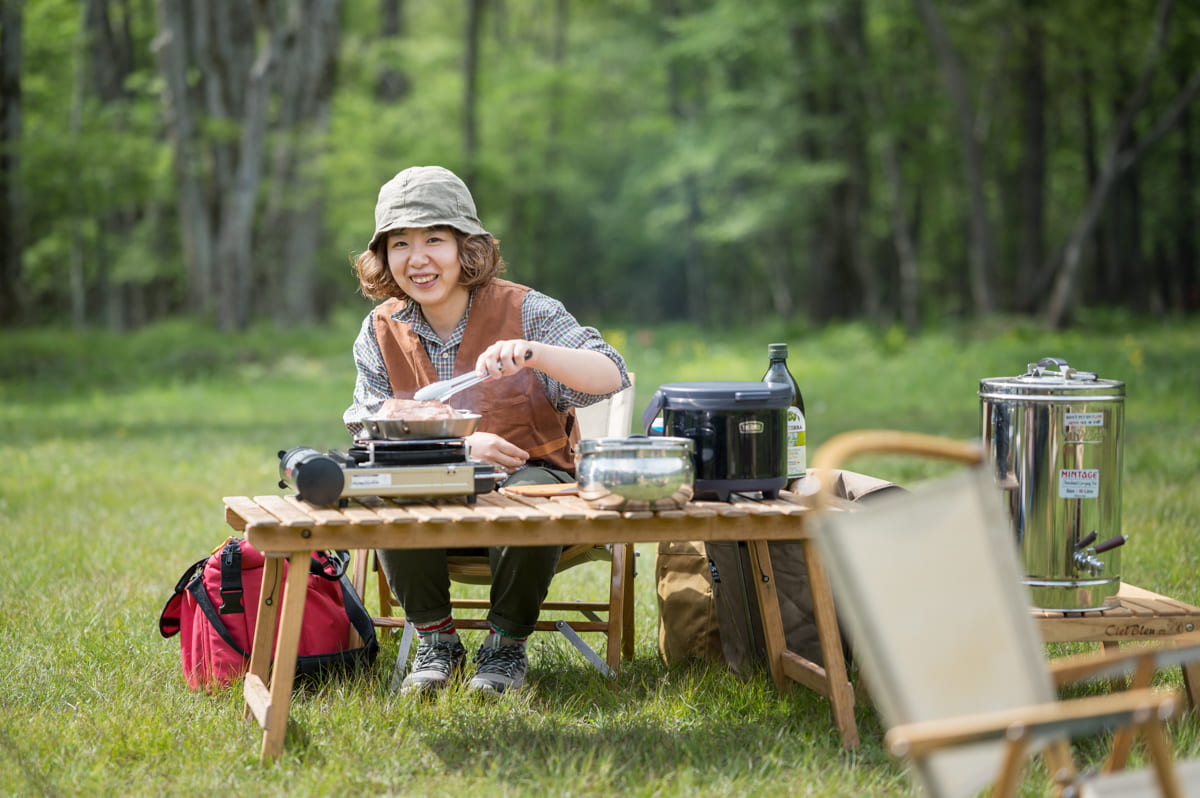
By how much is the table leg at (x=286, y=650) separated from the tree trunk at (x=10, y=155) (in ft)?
53.7

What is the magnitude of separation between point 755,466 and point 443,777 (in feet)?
3.57

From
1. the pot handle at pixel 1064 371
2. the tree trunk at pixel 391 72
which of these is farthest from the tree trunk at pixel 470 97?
the pot handle at pixel 1064 371

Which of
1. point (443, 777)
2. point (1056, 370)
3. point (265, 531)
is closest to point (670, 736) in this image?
point (443, 777)

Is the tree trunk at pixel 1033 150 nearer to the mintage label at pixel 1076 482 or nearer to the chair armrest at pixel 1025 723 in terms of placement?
the mintage label at pixel 1076 482

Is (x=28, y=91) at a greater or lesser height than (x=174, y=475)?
greater

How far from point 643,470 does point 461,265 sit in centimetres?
125

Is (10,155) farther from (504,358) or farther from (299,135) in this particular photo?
(504,358)

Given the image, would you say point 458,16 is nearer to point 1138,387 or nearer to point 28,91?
point 28,91

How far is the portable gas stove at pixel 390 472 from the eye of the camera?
2.87m

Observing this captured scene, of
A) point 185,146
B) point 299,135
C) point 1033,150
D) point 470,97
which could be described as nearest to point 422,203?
point 185,146

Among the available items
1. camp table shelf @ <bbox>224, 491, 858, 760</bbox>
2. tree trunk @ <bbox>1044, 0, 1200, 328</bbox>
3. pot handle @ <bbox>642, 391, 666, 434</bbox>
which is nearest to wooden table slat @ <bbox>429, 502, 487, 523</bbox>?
camp table shelf @ <bbox>224, 491, 858, 760</bbox>

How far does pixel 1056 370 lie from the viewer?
134 inches

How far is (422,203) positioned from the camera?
3.58m

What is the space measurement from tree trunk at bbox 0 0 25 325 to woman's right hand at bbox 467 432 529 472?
15872 millimetres
